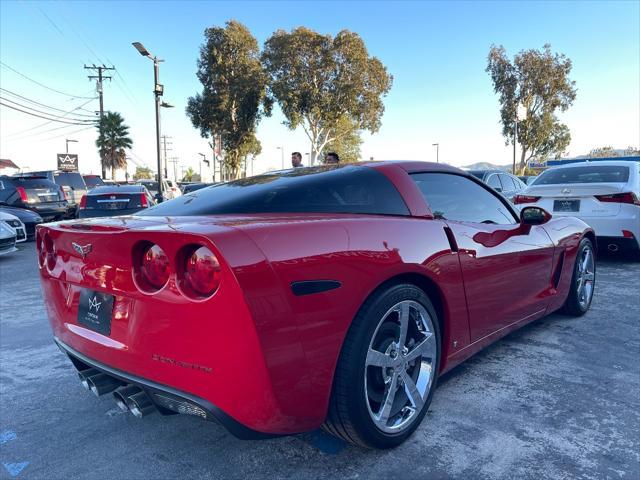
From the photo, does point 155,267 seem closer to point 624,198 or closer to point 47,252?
point 47,252

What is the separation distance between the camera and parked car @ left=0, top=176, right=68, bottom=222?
11383 mm

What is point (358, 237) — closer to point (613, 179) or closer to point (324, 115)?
point (613, 179)

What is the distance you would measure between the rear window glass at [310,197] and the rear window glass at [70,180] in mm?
14153

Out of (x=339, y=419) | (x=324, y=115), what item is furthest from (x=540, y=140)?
(x=339, y=419)

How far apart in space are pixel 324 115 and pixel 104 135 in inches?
931

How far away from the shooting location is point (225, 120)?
110 ft

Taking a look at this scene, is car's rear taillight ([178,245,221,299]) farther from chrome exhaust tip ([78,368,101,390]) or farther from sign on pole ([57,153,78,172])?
sign on pole ([57,153,78,172])

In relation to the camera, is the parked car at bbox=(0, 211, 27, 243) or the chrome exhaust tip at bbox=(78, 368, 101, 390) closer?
the chrome exhaust tip at bbox=(78, 368, 101, 390)

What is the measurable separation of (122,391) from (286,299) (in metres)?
0.82

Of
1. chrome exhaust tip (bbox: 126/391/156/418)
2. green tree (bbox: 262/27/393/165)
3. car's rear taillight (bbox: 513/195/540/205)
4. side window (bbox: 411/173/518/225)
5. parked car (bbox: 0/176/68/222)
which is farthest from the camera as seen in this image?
green tree (bbox: 262/27/393/165)

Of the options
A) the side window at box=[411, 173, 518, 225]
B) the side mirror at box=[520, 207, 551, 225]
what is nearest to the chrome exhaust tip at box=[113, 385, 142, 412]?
the side window at box=[411, 173, 518, 225]

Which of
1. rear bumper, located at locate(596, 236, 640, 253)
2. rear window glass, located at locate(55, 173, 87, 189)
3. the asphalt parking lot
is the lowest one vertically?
the asphalt parking lot

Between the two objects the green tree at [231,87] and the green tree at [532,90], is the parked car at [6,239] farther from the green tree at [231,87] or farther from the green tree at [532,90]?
the green tree at [532,90]

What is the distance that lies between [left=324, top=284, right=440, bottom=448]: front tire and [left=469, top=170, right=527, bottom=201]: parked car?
27.0 feet
